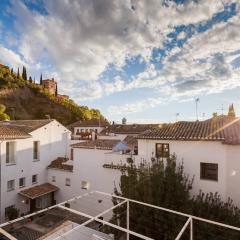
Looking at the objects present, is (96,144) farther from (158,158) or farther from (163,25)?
(163,25)

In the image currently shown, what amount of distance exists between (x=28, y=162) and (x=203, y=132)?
63.6ft

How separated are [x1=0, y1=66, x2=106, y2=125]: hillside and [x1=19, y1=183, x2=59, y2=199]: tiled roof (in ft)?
182

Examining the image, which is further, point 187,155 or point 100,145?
point 100,145

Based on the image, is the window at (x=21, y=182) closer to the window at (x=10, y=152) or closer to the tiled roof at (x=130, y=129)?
the window at (x=10, y=152)

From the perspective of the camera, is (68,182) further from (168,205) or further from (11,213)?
(168,205)

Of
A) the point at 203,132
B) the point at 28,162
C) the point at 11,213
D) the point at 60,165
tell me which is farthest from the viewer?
the point at 60,165

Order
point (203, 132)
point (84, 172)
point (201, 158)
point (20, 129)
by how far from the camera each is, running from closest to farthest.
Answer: point (201, 158) < point (203, 132) < point (84, 172) < point (20, 129)

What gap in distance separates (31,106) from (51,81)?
96.9 ft

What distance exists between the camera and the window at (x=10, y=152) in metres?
24.9

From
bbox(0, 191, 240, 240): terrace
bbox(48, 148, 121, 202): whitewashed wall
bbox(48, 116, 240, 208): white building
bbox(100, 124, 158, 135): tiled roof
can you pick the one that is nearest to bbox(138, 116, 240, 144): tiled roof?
bbox(48, 116, 240, 208): white building

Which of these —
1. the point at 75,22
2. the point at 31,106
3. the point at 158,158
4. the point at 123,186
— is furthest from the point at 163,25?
the point at 31,106

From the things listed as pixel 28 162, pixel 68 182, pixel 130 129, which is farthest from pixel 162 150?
pixel 130 129

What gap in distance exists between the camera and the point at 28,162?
2714cm

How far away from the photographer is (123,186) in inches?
742
